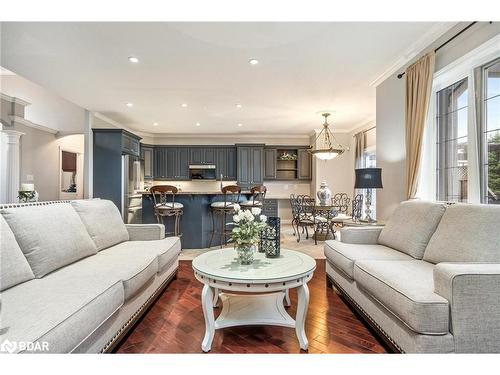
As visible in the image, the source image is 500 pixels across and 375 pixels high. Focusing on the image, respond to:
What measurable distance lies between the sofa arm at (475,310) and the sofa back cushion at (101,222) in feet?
9.22

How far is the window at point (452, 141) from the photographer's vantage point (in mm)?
2717

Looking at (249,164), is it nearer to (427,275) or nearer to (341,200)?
(341,200)

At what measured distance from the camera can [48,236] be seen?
195 cm

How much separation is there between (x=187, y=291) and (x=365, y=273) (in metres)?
1.84

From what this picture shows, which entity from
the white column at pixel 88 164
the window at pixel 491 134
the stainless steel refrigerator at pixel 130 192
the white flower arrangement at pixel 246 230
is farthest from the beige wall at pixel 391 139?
the white column at pixel 88 164

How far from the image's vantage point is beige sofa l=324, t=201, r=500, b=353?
141cm

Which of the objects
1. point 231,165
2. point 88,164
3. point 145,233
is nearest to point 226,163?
point 231,165

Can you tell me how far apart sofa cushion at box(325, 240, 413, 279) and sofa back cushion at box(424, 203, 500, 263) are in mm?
313

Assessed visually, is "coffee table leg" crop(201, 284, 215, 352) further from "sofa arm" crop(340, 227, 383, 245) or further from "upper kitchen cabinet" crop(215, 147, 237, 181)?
"upper kitchen cabinet" crop(215, 147, 237, 181)

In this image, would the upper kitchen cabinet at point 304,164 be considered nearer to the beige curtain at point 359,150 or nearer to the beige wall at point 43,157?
the beige curtain at point 359,150

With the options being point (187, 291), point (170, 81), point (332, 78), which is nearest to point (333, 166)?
point (332, 78)

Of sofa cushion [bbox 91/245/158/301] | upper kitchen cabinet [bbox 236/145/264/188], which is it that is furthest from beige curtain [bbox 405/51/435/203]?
upper kitchen cabinet [bbox 236/145/264/188]

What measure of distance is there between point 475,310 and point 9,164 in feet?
23.9
